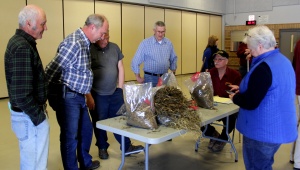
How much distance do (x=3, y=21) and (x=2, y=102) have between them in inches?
65.0

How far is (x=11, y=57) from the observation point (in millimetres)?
1839

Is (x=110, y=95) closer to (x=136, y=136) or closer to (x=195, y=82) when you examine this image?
(x=195, y=82)

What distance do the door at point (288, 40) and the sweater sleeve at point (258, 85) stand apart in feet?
31.8

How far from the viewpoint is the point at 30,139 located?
6.46 ft

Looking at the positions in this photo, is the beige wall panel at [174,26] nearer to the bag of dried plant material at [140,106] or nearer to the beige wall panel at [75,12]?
the beige wall panel at [75,12]

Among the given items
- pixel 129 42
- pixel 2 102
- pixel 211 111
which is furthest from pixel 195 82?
pixel 129 42

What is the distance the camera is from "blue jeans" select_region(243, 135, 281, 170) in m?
1.95

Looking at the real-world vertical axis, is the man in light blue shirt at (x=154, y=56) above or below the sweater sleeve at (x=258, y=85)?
above

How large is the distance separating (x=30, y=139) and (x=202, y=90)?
5.04 ft

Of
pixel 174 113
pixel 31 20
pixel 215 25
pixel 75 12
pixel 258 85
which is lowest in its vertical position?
pixel 174 113

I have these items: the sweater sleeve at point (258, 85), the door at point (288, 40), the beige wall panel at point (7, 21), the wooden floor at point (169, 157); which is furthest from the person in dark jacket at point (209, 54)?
the door at point (288, 40)

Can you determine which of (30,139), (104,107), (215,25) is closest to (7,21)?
(104,107)

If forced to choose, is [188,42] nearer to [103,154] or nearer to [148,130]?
[103,154]

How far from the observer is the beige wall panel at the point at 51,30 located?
21.2 feet
